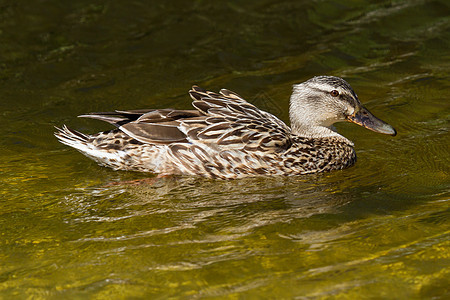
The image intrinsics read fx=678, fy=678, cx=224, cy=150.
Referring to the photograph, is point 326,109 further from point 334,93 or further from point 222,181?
point 222,181

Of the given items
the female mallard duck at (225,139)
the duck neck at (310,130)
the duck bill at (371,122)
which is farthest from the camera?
the duck neck at (310,130)

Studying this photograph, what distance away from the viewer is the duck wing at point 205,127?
866cm

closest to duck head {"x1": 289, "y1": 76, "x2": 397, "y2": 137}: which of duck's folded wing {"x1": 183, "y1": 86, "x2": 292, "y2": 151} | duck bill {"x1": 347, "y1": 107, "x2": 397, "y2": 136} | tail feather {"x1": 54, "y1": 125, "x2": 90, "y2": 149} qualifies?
duck bill {"x1": 347, "y1": 107, "x2": 397, "y2": 136}

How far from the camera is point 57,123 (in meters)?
10.6

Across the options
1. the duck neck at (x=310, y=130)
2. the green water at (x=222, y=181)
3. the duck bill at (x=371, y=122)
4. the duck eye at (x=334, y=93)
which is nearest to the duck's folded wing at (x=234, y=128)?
the duck neck at (x=310, y=130)

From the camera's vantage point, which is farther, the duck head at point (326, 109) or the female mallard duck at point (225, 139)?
the duck head at point (326, 109)

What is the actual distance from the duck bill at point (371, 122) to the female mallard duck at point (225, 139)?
1 cm

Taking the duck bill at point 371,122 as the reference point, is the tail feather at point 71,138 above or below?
Result: below

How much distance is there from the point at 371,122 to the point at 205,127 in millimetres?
2214

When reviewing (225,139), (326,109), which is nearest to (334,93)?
(326,109)

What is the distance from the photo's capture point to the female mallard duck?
8656 mm

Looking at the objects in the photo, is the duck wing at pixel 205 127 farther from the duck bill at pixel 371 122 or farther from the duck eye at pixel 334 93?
the duck bill at pixel 371 122

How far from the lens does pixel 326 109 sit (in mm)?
9172

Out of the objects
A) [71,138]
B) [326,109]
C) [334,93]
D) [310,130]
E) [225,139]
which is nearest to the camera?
[225,139]
